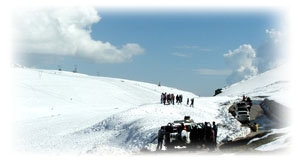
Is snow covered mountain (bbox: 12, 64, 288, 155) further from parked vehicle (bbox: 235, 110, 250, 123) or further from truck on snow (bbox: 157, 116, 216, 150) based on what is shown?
truck on snow (bbox: 157, 116, 216, 150)

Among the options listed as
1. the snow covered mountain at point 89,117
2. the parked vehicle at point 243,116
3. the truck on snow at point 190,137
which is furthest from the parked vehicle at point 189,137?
the parked vehicle at point 243,116

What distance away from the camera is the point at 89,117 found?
50.2m

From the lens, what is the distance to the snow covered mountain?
3251cm

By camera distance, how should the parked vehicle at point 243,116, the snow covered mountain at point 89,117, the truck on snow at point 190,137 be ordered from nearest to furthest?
the truck on snow at point 190,137 → the snow covered mountain at point 89,117 → the parked vehicle at point 243,116

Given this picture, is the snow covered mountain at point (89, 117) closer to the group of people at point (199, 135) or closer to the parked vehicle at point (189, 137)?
the parked vehicle at point (189, 137)

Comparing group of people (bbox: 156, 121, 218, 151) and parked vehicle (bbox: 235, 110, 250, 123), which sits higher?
parked vehicle (bbox: 235, 110, 250, 123)

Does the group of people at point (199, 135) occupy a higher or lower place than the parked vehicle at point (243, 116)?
lower

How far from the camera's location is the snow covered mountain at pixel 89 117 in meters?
32.5

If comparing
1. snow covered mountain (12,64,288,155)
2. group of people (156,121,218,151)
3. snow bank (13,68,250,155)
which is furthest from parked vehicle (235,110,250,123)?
group of people (156,121,218,151)

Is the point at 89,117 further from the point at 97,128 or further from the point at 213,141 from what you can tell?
the point at 213,141

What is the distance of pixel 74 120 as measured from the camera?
4922cm

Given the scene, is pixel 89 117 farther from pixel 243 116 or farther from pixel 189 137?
pixel 189 137

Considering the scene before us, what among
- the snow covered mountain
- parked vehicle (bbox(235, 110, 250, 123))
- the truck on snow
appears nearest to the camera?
the truck on snow

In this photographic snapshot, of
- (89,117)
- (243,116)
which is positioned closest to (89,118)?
(89,117)
